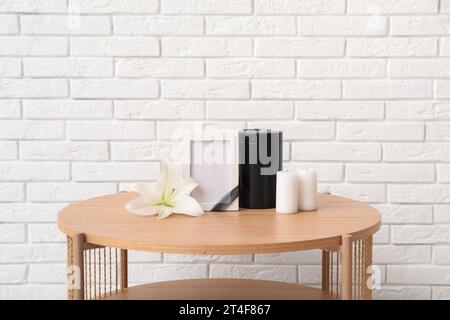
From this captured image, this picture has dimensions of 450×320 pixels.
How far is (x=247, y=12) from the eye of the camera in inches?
86.8

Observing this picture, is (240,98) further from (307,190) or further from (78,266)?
(78,266)

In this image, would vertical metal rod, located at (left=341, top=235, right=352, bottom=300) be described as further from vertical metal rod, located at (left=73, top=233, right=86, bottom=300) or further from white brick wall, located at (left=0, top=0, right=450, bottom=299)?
white brick wall, located at (left=0, top=0, right=450, bottom=299)

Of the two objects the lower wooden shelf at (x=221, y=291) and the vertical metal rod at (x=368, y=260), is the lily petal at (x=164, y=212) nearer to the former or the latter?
the lower wooden shelf at (x=221, y=291)

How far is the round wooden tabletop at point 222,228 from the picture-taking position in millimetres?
1388

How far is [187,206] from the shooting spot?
1649mm

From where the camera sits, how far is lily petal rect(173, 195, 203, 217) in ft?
5.40

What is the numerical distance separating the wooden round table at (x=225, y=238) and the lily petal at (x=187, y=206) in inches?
0.7

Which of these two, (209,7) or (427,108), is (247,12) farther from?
(427,108)

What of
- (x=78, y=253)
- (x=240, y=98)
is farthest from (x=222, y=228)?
(x=240, y=98)

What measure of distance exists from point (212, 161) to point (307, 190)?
26cm

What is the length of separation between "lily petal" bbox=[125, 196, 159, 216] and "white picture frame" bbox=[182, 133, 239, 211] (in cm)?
12

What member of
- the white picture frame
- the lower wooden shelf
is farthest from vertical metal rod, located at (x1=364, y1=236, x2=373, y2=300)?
the white picture frame

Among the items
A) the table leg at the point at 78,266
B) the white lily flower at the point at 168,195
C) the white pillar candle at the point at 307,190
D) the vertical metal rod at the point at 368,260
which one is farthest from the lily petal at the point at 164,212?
the vertical metal rod at the point at 368,260

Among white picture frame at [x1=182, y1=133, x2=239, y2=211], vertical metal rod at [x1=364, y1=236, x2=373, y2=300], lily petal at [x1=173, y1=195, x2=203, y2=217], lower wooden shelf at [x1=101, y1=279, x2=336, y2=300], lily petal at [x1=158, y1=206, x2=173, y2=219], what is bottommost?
lower wooden shelf at [x1=101, y1=279, x2=336, y2=300]
